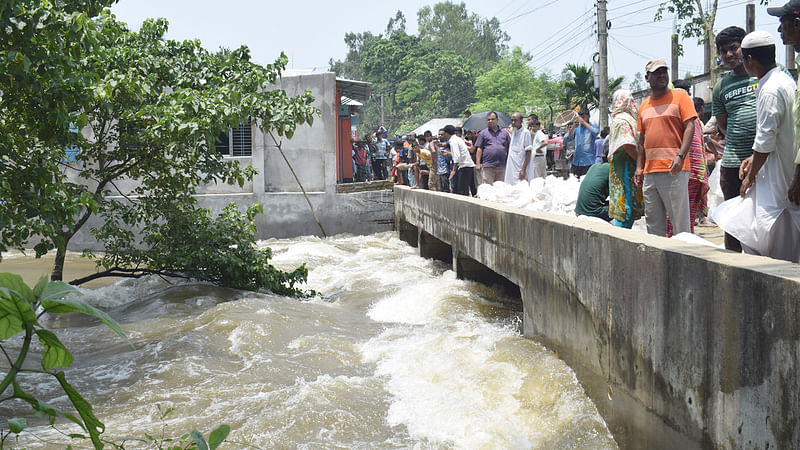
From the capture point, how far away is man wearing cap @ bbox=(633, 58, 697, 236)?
17.8 feet

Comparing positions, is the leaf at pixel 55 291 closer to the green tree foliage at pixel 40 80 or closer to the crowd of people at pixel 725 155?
the crowd of people at pixel 725 155

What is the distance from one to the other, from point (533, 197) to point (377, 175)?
47.6 ft

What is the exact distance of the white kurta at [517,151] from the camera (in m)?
11.3

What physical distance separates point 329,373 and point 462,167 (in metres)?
7.88

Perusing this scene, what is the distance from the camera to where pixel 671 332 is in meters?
3.34

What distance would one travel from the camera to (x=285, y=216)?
16828 mm

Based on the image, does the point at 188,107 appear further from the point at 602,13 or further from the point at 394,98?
the point at 394,98

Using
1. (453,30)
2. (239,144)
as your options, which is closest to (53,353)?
(239,144)

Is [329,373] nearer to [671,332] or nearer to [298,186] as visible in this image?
[671,332]

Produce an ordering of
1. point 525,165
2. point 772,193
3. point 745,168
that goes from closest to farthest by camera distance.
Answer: point 772,193
point 745,168
point 525,165

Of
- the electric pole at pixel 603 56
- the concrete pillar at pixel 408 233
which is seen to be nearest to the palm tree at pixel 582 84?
the electric pole at pixel 603 56

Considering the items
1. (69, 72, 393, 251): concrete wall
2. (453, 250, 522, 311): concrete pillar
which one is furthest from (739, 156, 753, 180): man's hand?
(69, 72, 393, 251): concrete wall

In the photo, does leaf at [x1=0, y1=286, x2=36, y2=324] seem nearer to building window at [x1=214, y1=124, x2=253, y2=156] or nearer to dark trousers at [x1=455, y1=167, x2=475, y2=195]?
dark trousers at [x1=455, y1=167, x2=475, y2=195]

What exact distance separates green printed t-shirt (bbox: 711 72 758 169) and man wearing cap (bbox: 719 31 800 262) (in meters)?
0.46
